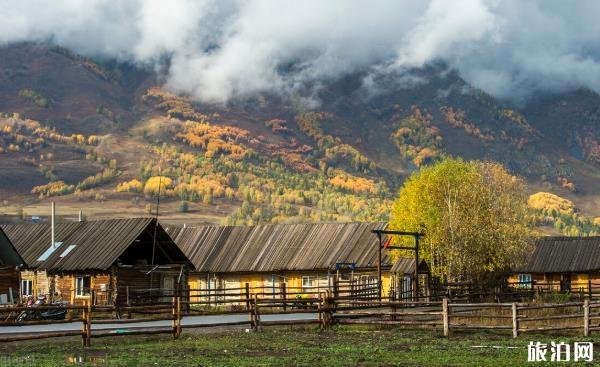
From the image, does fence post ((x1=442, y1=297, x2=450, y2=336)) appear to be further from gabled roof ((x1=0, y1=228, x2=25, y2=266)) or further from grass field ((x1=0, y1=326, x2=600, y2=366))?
gabled roof ((x1=0, y1=228, x2=25, y2=266))

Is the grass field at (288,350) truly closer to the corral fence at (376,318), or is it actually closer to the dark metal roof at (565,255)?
the corral fence at (376,318)

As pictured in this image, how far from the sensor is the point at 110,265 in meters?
58.0

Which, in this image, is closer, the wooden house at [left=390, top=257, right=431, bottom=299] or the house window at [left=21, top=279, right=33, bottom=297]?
the house window at [left=21, top=279, right=33, bottom=297]

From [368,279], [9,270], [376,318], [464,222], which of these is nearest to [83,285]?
[9,270]

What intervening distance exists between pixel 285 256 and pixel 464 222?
13.4m

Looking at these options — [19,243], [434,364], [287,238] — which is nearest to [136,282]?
[19,243]

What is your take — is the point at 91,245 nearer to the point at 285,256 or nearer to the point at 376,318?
the point at 285,256

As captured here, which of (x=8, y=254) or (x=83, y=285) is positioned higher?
(x=8, y=254)

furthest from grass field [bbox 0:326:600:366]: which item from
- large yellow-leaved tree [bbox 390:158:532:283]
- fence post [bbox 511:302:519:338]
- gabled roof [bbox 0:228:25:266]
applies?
large yellow-leaved tree [bbox 390:158:532:283]

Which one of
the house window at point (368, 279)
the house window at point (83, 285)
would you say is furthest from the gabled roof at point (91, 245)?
the house window at point (368, 279)

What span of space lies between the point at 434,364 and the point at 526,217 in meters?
51.7

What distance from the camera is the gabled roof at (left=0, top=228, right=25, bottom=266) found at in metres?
55.3

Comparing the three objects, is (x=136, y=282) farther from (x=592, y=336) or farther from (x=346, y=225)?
(x=592, y=336)

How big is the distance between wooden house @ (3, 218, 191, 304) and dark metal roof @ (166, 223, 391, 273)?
14125 millimetres
